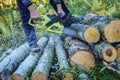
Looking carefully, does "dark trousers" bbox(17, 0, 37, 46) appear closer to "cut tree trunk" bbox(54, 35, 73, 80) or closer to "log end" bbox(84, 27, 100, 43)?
"cut tree trunk" bbox(54, 35, 73, 80)

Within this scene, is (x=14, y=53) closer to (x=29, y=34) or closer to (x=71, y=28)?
(x=29, y=34)

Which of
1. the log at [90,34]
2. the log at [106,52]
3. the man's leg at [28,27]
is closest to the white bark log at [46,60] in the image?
the man's leg at [28,27]

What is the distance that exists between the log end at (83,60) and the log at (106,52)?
0.50 feet

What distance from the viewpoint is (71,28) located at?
6.18 meters

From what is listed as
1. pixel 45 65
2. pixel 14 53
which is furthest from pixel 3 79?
pixel 14 53

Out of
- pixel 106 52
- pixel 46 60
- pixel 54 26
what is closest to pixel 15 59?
pixel 46 60

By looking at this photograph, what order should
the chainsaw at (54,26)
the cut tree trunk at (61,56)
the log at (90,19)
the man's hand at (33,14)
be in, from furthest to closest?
the log at (90,19)
the chainsaw at (54,26)
the man's hand at (33,14)
the cut tree trunk at (61,56)

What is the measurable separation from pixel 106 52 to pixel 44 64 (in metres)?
1.03

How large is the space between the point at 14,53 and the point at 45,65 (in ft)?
→ 2.89

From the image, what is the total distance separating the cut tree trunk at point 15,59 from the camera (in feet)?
17.0

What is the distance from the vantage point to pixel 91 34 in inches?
212

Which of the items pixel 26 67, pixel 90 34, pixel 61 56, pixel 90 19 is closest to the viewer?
pixel 26 67

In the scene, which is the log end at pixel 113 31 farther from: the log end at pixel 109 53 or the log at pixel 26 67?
the log at pixel 26 67

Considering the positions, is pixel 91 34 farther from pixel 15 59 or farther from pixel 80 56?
pixel 15 59
